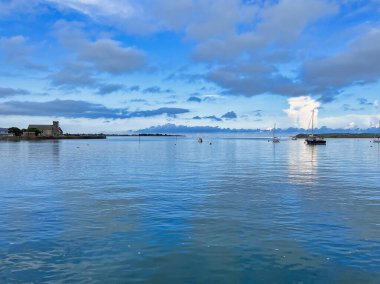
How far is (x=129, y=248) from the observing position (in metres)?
17.6

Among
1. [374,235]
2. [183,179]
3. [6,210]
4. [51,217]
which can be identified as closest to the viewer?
[374,235]

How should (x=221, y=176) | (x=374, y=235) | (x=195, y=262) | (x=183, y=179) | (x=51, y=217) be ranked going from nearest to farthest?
(x=195, y=262), (x=374, y=235), (x=51, y=217), (x=183, y=179), (x=221, y=176)

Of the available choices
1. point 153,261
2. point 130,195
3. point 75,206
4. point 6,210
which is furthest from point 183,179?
point 153,261

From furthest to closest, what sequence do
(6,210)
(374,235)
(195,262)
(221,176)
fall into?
(221,176) < (6,210) < (374,235) < (195,262)

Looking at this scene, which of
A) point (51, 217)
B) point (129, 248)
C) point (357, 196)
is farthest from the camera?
point (357, 196)

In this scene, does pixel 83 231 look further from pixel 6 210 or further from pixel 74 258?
pixel 6 210

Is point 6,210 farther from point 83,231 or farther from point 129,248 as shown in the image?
point 129,248

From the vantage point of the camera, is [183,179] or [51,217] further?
[183,179]

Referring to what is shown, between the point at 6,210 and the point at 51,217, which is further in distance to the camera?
the point at 6,210

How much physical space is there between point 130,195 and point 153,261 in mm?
17710

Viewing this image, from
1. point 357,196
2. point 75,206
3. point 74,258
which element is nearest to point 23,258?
point 74,258

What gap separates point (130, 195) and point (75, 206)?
6455 millimetres

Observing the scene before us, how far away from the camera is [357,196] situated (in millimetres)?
32781

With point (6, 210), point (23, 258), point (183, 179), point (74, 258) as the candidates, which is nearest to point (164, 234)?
point (74, 258)
